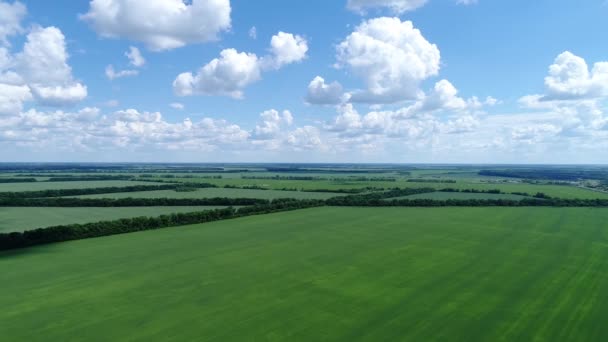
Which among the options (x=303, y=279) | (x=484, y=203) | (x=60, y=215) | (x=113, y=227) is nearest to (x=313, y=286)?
(x=303, y=279)

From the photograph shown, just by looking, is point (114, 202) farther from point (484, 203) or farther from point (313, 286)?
point (484, 203)

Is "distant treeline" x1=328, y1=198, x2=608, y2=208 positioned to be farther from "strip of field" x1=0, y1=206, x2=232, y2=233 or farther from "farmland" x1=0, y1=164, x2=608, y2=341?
"strip of field" x1=0, y1=206, x2=232, y2=233

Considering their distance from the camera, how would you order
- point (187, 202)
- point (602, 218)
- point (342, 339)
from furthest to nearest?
point (187, 202), point (602, 218), point (342, 339)

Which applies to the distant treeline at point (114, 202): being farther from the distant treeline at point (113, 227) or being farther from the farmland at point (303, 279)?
the farmland at point (303, 279)

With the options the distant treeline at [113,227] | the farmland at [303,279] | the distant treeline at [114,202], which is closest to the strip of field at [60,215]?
the farmland at [303,279]

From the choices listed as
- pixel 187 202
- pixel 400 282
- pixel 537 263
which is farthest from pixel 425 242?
pixel 187 202

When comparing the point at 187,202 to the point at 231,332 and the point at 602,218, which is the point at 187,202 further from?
the point at 602,218
